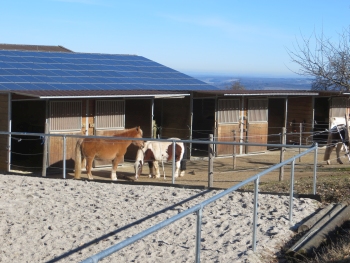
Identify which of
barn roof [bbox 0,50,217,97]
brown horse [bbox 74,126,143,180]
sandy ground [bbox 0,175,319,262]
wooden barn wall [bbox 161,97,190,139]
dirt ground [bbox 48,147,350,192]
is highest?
barn roof [bbox 0,50,217,97]

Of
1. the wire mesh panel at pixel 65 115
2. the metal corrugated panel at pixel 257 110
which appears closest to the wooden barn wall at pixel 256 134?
the metal corrugated panel at pixel 257 110

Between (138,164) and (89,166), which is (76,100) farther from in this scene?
(138,164)

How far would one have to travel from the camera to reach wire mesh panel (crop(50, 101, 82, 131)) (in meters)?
16.1

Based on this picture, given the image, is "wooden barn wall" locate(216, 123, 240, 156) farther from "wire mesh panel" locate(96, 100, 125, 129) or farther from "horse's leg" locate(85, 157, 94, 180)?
"horse's leg" locate(85, 157, 94, 180)

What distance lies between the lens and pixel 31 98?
15.0 m

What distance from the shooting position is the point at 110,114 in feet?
57.5

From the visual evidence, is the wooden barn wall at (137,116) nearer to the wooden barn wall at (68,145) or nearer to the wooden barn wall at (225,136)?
the wooden barn wall at (68,145)

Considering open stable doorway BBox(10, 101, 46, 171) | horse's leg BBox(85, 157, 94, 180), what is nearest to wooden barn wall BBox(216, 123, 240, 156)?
open stable doorway BBox(10, 101, 46, 171)

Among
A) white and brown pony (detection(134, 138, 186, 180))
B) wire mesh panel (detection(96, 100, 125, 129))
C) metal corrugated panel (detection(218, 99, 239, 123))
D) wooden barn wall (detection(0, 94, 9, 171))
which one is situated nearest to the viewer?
white and brown pony (detection(134, 138, 186, 180))

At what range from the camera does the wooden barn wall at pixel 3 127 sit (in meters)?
15.3

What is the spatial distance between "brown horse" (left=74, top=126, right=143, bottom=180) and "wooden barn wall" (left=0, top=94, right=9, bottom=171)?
217cm

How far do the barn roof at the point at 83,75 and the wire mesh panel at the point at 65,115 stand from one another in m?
0.38

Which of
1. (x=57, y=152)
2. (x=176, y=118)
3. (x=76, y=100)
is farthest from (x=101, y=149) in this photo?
(x=176, y=118)

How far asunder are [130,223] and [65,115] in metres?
8.53
